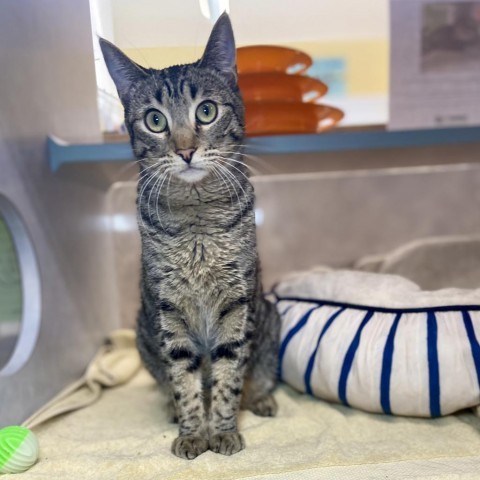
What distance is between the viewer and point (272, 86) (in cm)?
115

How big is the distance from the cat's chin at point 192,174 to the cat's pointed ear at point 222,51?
0.19 m

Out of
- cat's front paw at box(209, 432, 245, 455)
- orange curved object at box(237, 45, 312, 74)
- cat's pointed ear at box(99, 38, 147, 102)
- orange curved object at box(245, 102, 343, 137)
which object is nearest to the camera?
cat's pointed ear at box(99, 38, 147, 102)

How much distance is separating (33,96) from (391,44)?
35.1 inches

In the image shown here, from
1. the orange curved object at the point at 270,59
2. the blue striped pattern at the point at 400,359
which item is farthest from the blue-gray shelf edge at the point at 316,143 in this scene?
the blue striped pattern at the point at 400,359

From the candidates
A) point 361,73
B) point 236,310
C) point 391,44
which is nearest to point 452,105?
point 391,44

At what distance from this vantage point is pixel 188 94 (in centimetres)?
89

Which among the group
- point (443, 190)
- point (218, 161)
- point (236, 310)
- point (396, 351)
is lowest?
point (396, 351)

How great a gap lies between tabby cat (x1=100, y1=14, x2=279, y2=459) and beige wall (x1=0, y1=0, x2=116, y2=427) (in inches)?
7.5

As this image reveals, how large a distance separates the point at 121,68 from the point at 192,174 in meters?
0.22

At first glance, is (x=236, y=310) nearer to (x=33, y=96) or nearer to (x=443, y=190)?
(x=33, y=96)

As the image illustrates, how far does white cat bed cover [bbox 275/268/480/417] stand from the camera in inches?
39.4

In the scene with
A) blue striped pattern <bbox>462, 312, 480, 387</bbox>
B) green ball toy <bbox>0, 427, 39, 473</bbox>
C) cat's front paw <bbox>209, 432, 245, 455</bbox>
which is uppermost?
blue striped pattern <bbox>462, 312, 480, 387</bbox>

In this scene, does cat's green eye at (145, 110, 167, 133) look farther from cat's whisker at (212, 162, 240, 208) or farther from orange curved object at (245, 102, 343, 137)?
orange curved object at (245, 102, 343, 137)

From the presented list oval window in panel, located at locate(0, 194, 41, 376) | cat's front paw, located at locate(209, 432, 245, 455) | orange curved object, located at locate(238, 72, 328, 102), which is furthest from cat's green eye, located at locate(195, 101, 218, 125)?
cat's front paw, located at locate(209, 432, 245, 455)
